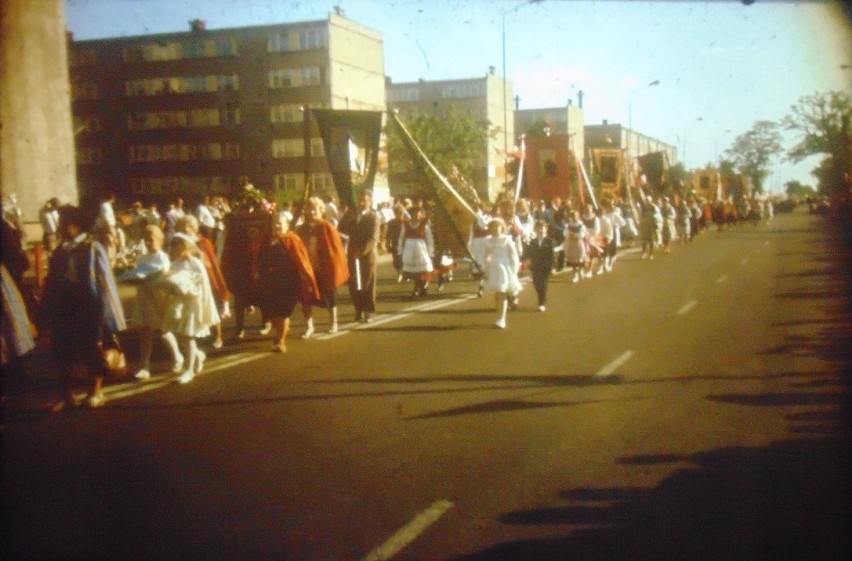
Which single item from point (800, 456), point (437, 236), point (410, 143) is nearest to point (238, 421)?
point (800, 456)

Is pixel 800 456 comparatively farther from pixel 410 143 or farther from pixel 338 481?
pixel 410 143

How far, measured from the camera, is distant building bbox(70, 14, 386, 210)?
6619 centimetres

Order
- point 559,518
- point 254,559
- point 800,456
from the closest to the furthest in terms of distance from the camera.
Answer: point 254,559 < point 559,518 < point 800,456

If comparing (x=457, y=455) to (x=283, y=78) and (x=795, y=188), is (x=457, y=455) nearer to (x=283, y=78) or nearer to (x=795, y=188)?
(x=283, y=78)

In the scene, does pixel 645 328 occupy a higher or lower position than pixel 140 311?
lower

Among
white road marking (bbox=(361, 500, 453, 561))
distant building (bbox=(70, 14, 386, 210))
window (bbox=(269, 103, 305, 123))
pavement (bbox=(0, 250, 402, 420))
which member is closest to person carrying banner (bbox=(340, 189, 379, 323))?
pavement (bbox=(0, 250, 402, 420))

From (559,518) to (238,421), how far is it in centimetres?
329

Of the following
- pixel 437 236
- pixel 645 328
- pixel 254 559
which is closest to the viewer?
pixel 254 559

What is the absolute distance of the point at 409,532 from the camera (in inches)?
195

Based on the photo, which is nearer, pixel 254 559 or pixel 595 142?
pixel 254 559

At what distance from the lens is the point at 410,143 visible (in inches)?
731

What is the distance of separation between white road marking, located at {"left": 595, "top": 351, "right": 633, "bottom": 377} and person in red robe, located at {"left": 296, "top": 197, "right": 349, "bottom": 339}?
3.97 meters

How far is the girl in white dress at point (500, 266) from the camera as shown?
1385 centimetres

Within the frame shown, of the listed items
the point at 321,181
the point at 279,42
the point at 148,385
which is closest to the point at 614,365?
the point at 148,385
